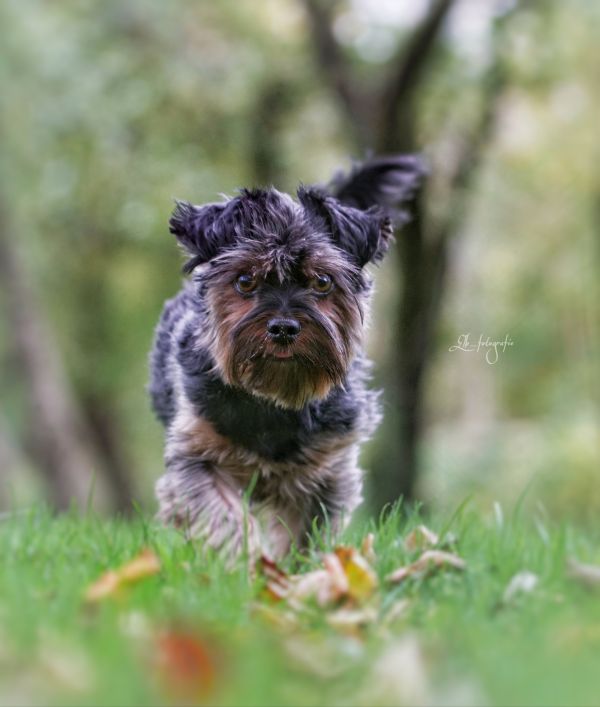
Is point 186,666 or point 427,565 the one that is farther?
point 427,565

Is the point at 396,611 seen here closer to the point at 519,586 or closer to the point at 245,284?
the point at 519,586

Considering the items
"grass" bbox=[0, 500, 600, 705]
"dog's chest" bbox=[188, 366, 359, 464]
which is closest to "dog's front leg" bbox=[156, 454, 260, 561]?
"dog's chest" bbox=[188, 366, 359, 464]

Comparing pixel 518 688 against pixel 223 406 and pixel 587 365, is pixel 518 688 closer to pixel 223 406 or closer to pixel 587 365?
pixel 223 406

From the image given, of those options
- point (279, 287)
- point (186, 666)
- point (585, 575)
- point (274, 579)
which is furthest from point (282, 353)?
point (186, 666)

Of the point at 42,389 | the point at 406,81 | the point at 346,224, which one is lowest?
the point at 42,389

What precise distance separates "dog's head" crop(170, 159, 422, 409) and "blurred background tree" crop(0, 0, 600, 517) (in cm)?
544

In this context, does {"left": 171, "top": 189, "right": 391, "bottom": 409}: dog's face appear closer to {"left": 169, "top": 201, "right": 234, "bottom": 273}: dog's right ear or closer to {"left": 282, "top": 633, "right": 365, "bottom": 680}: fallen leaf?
{"left": 169, "top": 201, "right": 234, "bottom": 273}: dog's right ear

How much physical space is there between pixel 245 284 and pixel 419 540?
1342 mm

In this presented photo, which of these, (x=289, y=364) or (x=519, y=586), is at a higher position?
(x=289, y=364)

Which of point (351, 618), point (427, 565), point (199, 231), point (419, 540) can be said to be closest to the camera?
point (351, 618)

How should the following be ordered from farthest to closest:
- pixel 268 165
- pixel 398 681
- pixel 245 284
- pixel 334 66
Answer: pixel 268 165
pixel 334 66
pixel 245 284
pixel 398 681

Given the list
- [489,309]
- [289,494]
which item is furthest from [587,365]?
[289,494]

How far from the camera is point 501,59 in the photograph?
12664 mm

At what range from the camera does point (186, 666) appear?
2.39m
